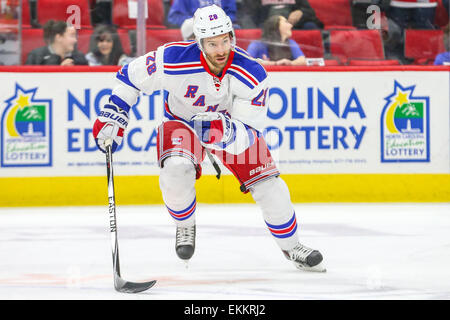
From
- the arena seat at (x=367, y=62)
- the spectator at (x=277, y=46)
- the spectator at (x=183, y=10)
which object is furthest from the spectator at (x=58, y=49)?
the arena seat at (x=367, y=62)

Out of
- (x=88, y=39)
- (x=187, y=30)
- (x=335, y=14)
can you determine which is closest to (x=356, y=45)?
(x=335, y=14)

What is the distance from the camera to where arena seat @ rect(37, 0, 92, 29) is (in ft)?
20.0

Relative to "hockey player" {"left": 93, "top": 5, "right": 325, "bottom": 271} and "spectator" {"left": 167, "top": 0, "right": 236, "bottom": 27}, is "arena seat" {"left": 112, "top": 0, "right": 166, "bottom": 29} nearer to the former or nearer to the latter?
"spectator" {"left": 167, "top": 0, "right": 236, "bottom": 27}

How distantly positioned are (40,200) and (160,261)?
2352 mm

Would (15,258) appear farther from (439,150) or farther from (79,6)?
(439,150)

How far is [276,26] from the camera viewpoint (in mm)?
6230

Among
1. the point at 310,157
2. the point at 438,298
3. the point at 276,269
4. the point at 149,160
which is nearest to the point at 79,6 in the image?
the point at 149,160

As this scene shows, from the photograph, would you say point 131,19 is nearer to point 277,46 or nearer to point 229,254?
point 277,46

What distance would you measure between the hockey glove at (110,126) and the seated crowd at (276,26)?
8.04 ft

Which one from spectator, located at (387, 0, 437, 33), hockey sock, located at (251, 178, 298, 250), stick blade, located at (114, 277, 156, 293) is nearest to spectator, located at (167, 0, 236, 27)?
spectator, located at (387, 0, 437, 33)

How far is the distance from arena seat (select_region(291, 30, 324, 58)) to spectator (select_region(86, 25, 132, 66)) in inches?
44.2

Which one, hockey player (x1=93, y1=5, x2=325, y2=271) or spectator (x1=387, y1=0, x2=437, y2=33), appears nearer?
hockey player (x1=93, y1=5, x2=325, y2=271)

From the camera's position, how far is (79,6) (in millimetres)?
6129

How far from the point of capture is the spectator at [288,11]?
6203 millimetres
